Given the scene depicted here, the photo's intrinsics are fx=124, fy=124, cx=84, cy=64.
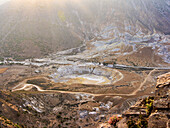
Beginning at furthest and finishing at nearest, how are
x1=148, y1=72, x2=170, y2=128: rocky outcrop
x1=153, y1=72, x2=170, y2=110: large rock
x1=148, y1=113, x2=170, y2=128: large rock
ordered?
x1=153, y1=72, x2=170, y2=110: large rock < x1=148, y1=72, x2=170, y2=128: rocky outcrop < x1=148, y1=113, x2=170, y2=128: large rock

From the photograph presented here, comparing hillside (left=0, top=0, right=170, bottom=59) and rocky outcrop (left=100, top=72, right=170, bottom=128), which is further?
hillside (left=0, top=0, right=170, bottom=59)

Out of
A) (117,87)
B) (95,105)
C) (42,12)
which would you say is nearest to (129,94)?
(117,87)

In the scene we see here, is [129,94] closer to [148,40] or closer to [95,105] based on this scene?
[95,105]

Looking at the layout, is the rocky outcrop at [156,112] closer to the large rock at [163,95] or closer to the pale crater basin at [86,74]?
the large rock at [163,95]

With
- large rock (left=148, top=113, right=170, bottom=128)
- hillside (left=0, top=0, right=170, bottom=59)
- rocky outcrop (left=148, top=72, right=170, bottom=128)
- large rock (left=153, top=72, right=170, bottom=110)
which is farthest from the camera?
hillside (left=0, top=0, right=170, bottom=59)

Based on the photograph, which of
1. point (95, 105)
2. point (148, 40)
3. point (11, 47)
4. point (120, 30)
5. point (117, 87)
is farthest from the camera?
point (120, 30)

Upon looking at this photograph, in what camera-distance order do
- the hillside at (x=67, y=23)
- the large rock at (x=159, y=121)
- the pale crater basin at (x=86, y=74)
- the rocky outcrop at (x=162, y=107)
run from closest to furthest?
the large rock at (x=159, y=121)
the rocky outcrop at (x=162, y=107)
the pale crater basin at (x=86, y=74)
the hillside at (x=67, y=23)

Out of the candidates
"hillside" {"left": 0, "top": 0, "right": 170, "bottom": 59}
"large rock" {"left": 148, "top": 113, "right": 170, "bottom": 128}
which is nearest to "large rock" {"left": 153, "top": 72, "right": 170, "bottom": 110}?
"large rock" {"left": 148, "top": 113, "right": 170, "bottom": 128}

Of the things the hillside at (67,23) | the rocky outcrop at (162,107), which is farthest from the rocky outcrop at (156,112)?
the hillside at (67,23)

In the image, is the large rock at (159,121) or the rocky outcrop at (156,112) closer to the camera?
the large rock at (159,121)

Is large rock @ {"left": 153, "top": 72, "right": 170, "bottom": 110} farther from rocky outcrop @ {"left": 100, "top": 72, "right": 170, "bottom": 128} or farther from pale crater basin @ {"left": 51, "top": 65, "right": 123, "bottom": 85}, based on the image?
pale crater basin @ {"left": 51, "top": 65, "right": 123, "bottom": 85}

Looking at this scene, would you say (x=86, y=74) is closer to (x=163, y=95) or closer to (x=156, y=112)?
(x=163, y=95)
